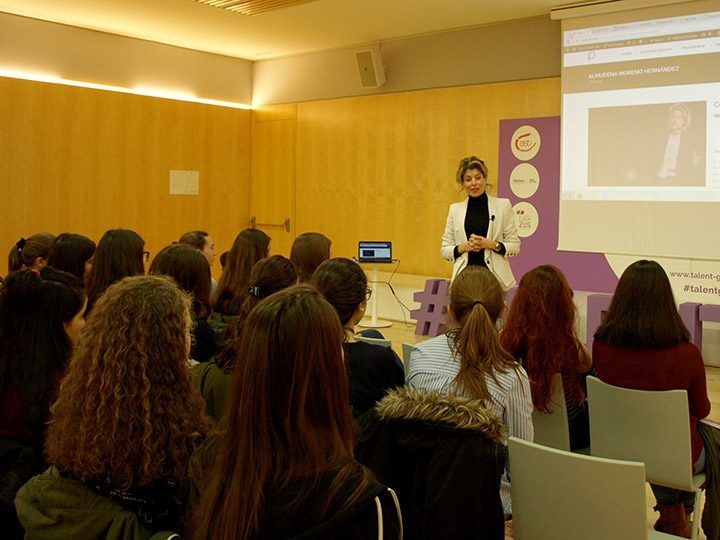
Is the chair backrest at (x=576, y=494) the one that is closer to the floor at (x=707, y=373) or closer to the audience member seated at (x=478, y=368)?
the audience member seated at (x=478, y=368)

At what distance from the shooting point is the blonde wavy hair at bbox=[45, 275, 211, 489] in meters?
1.44

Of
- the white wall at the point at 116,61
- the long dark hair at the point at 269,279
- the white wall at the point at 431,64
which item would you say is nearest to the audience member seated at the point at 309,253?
the long dark hair at the point at 269,279

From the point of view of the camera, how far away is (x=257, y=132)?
397 inches

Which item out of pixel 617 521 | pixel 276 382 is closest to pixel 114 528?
pixel 276 382

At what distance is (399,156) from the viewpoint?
333 inches

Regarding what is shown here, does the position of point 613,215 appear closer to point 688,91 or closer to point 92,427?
point 688,91

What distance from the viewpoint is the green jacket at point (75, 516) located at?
141 centimetres

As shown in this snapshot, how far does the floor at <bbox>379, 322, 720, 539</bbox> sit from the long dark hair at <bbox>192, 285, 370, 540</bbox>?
258 cm

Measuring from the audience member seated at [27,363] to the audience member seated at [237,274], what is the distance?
128 cm

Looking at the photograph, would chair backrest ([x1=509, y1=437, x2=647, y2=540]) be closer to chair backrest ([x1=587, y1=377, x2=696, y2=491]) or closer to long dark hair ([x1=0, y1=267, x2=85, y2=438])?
chair backrest ([x1=587, y1=377, x2=696, y2=491])

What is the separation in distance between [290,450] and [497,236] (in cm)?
451

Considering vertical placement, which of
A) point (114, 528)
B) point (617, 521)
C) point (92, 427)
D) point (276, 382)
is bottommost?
point (617, 521)

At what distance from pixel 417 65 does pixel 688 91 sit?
3096 mm

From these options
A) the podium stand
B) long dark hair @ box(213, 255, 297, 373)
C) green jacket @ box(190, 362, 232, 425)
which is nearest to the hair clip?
long dark hair @ box(213, 255, 297, 373)
